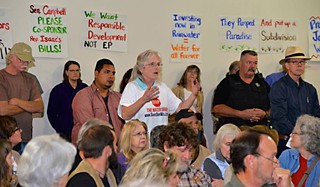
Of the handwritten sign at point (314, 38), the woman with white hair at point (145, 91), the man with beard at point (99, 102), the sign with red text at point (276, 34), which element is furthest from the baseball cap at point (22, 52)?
the handwritten sign at point (314, 38)

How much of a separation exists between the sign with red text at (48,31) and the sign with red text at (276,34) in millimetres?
2790

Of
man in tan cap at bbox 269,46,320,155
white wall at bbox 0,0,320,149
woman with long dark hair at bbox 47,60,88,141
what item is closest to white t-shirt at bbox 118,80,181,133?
woman with long dark hair at bbox 47,60,88,141

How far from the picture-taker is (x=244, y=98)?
6066 mm

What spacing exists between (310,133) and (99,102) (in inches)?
79.2

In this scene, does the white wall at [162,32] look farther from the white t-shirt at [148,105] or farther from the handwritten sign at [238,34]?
the white t-shirt at [148,105]

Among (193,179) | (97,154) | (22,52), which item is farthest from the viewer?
(22,52)

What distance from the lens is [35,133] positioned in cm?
600

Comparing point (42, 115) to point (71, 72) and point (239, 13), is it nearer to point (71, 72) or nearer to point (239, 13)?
point (71, 72)

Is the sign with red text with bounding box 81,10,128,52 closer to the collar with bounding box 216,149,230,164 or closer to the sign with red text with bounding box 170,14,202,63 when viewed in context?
the sign with red text with bounding box 170,14,202,63

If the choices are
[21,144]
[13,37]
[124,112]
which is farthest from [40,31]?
[124,112]

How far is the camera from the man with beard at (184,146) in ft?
12.6

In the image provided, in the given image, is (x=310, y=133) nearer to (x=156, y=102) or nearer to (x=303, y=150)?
(x=303, y=150)

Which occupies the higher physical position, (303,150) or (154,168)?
(154,168)

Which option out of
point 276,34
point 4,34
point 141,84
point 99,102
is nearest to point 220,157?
point 141,84
